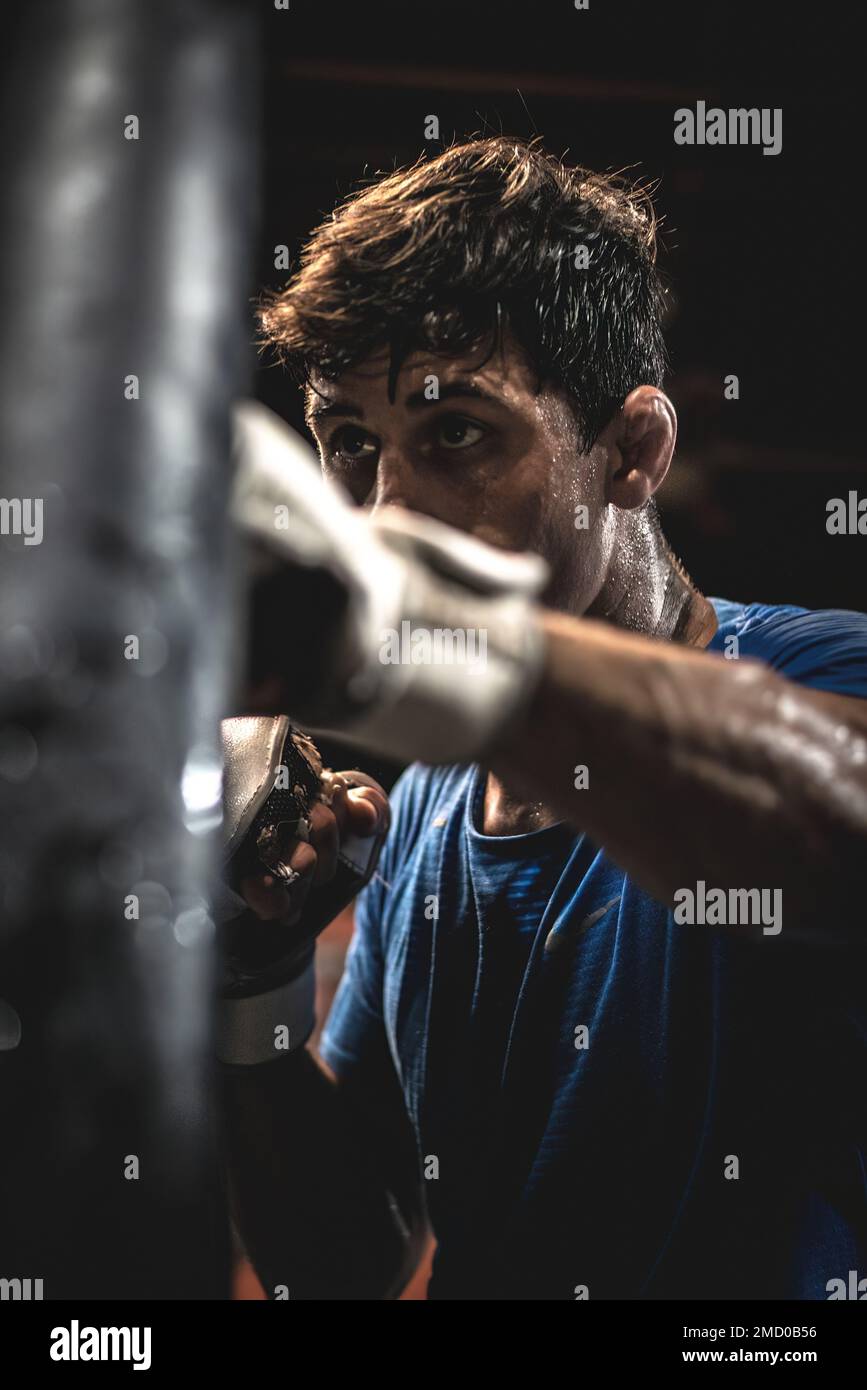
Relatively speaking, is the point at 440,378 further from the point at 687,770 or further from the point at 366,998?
the point at 366,998

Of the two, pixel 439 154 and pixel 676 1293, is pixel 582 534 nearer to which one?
pixel 439 154

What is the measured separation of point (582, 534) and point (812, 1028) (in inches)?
17.9

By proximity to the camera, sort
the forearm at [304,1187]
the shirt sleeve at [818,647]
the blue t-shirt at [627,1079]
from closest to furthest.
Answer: the shirt sleeve at [818,647]
the blue t-shirt at [627,1079]
the forearm at [304,1187]

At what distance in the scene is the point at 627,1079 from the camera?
0.80 m

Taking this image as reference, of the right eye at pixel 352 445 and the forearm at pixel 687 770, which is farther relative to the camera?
the right eye at pixel 352 445

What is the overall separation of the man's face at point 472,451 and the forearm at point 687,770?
1.27 ft

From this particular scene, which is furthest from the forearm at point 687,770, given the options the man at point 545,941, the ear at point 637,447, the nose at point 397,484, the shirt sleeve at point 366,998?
the shirt sleeve at point 366,998

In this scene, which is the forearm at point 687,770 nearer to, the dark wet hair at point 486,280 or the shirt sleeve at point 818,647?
the shirt sleeve at point 818,647

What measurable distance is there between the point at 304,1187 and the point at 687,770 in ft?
2.82

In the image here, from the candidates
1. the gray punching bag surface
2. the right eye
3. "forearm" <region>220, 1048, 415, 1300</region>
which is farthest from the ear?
"forearm" <region>220, 1048, 415, 1300</region>

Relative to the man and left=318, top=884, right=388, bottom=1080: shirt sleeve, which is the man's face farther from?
left=318, top=884, right=388, bottom=1080: shirt sleeve

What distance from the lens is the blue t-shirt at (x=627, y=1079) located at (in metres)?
0.74
